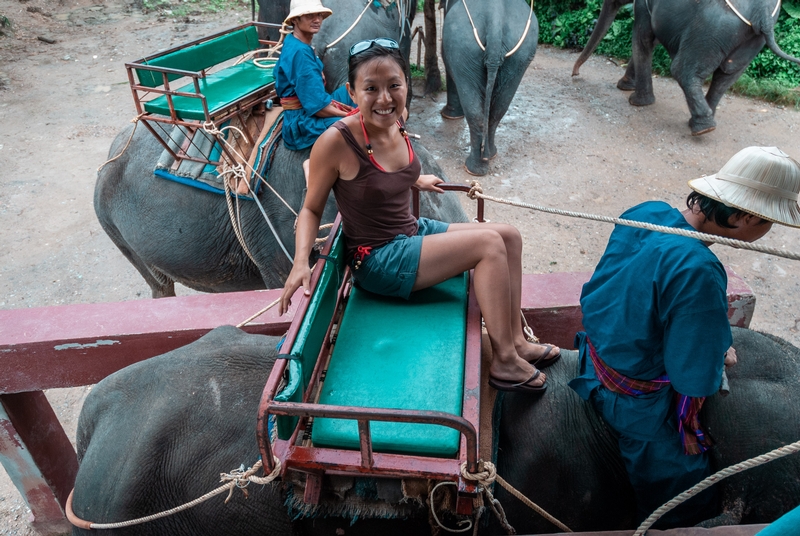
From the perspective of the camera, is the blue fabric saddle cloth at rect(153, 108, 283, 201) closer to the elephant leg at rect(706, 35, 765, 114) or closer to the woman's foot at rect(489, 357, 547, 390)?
the woman's foot at rect(489, 357, 547, 390)

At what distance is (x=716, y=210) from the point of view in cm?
172

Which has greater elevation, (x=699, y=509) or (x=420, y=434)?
(x=420, y=434)

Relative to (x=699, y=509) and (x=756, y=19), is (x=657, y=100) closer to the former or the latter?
(x=756, y=19)

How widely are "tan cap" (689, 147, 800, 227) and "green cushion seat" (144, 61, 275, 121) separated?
2.75 m

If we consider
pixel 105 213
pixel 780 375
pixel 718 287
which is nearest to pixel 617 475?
pixel 780 375

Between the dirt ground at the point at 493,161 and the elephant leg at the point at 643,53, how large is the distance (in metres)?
0.19

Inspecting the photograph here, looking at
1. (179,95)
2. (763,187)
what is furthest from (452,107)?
(763,187)

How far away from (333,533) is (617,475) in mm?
1071

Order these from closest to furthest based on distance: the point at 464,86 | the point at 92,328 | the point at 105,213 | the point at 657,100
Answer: the point at 92,328 → the point at 105,213 → the point at 464,86 → the point at 657,100

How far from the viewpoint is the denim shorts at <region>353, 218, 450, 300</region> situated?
217cm

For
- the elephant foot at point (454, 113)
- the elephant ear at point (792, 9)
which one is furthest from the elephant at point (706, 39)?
the elephant foot at point (454, 113)

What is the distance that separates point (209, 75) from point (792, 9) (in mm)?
8967

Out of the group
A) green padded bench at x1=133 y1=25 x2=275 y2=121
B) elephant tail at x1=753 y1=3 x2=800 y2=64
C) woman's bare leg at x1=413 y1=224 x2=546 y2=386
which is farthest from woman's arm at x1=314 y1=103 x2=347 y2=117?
elephant tail at x1=753 y1=3 x2=800 y2=64

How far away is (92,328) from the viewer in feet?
8.99
